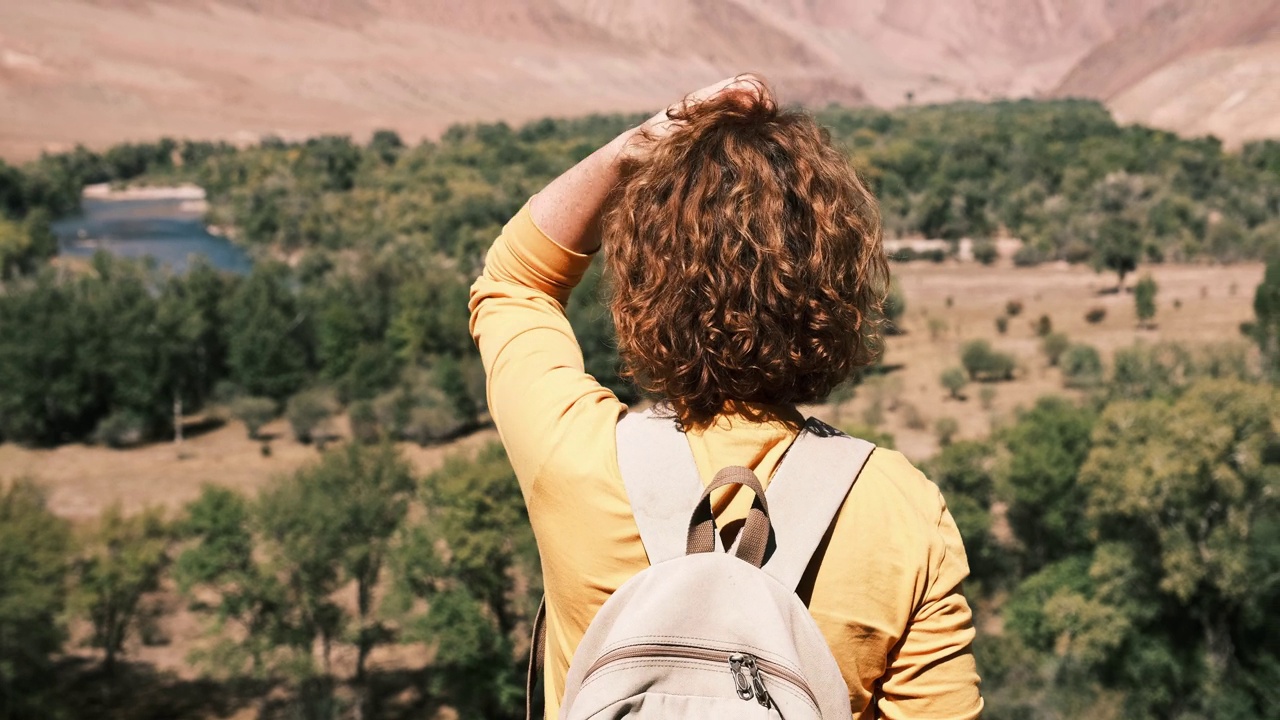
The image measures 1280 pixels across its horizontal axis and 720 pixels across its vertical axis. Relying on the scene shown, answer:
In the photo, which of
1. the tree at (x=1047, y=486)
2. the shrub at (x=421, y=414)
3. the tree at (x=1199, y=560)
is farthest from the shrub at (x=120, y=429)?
the tree at (x=1199, y=560)

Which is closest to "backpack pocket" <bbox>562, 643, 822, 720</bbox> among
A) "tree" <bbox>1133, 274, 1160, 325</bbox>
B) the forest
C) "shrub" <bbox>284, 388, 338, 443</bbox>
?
the forest

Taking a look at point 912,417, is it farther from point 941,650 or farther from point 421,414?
point 941,650

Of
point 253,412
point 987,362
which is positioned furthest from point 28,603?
point 987,362

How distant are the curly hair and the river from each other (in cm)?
4973

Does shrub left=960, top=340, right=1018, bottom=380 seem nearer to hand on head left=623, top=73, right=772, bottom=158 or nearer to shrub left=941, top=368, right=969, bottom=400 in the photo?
shrub left=941, top=368, right=969, bottom=400

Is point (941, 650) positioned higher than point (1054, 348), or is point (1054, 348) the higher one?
point (941, 650)

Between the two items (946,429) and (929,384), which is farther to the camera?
(929,384)

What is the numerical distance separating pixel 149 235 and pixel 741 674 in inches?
2609

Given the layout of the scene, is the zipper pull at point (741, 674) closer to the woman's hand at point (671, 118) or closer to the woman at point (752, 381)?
the woman at point (752, 381)

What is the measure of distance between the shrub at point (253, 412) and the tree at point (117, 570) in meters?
14.5

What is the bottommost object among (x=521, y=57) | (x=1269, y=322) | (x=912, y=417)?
(x=912, y=417)

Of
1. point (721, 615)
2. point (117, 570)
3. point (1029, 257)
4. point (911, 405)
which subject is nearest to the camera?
point (721, 615)

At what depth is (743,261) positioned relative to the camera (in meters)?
1.27

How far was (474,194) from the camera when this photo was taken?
190 ft
